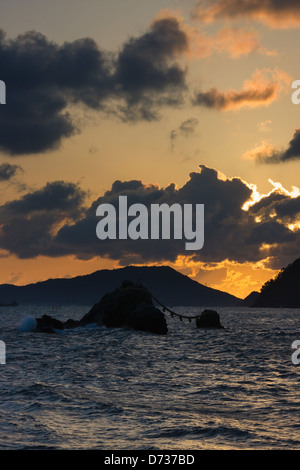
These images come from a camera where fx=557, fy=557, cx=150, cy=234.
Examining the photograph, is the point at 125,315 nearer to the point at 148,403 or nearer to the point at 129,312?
the point at 129,312

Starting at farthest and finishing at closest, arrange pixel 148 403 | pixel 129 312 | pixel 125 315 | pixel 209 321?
pixel 209 321 → pixel 125 315 → pixel 129 312 → pixel 148 403

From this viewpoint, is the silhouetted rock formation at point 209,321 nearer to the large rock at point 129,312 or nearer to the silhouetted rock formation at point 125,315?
the large rock at point 129,312

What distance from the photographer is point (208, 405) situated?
24.3 metres

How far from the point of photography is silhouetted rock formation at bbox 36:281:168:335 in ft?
270

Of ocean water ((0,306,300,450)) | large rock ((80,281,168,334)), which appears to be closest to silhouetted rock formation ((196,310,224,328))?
large rock ((80,281,168,334))

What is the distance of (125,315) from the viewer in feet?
298

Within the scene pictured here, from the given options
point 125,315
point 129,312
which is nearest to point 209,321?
point 129,312

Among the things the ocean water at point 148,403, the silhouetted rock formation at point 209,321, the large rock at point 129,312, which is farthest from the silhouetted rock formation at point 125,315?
the ocean water at point 148,403

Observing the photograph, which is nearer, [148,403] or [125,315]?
[148,403]

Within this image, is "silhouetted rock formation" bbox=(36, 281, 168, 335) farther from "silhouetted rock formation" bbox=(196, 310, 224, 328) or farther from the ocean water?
the ocean water

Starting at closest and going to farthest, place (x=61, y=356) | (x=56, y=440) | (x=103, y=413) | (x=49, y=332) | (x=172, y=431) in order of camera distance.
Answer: (x=56, y=440)
(x=172, y=431)
(x=103, y=413)
(x=61, y=356)
(x=49, y=332)

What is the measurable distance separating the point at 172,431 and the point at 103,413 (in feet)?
13.4
